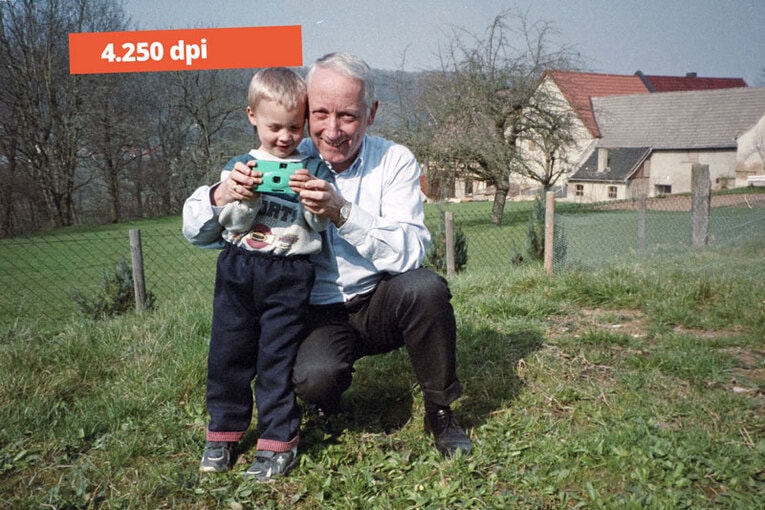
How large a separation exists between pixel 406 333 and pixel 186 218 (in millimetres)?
940

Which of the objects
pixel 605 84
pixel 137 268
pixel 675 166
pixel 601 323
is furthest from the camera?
pixel 605 84

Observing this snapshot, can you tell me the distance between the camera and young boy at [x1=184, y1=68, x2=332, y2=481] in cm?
223

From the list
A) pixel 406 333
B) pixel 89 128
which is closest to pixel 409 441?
pixel 406 333

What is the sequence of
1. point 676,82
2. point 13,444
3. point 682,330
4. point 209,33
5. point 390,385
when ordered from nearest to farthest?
point 13,444
point 390,385
point 682,330
point 209,33
point 676,82

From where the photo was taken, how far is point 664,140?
1351 inches

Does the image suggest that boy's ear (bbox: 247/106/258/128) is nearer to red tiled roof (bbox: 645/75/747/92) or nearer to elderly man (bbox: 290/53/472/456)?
elderly man (bbox: 290/53/472/456)

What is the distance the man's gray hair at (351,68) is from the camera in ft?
7.54

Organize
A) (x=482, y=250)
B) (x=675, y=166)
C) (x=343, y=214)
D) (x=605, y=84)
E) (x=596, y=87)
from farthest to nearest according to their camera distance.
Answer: (x=605, y=84) → (x=596, y=87) → (x=675, y=166) → (x=482, y=250) → (x=343, y=214)

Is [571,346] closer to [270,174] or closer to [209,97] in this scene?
[270,174]

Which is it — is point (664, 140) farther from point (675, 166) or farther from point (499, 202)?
point (499, 202)

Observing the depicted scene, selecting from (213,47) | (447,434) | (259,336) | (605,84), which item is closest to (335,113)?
(259,336)

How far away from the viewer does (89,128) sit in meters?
27.5

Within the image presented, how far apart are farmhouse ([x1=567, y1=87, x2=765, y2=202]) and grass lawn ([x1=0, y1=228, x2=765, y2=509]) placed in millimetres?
28862

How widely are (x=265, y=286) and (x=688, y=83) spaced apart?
6405cm
